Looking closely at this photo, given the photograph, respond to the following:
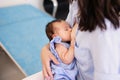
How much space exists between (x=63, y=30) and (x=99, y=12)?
385 mm

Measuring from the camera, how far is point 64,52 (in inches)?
35.8

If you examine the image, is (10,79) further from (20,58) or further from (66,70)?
(66,70)

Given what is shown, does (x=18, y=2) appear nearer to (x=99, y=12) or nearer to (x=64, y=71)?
(x=64, y=71)

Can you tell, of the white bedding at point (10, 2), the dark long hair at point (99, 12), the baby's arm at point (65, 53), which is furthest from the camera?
the white bedding at point (10, 2)

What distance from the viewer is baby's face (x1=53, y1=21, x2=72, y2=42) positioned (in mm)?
987

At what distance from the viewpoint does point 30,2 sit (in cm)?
300

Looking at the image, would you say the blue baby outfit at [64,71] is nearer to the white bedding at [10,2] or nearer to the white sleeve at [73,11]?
the white sleeve at [73,11]

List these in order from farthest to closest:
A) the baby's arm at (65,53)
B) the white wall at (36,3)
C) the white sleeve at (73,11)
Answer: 1. the white wall at (36,3)
2. the white sleeve at (73,11)
3. the baby's arm at (65,53)

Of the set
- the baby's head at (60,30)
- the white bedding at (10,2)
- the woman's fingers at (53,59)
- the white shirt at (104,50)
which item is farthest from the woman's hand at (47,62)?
the white bedding at (10,2)

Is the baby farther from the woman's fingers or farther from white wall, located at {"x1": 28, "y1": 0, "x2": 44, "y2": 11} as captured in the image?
white wall, located at {"x1": 28, "y1": 0, "x2": 44, "y2": 11}

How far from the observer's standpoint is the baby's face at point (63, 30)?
99 cm

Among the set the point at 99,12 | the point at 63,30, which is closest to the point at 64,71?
the point at 63,30

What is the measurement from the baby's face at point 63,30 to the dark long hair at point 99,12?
0.30 m

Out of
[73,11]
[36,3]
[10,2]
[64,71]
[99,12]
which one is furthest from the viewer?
[36,3]
